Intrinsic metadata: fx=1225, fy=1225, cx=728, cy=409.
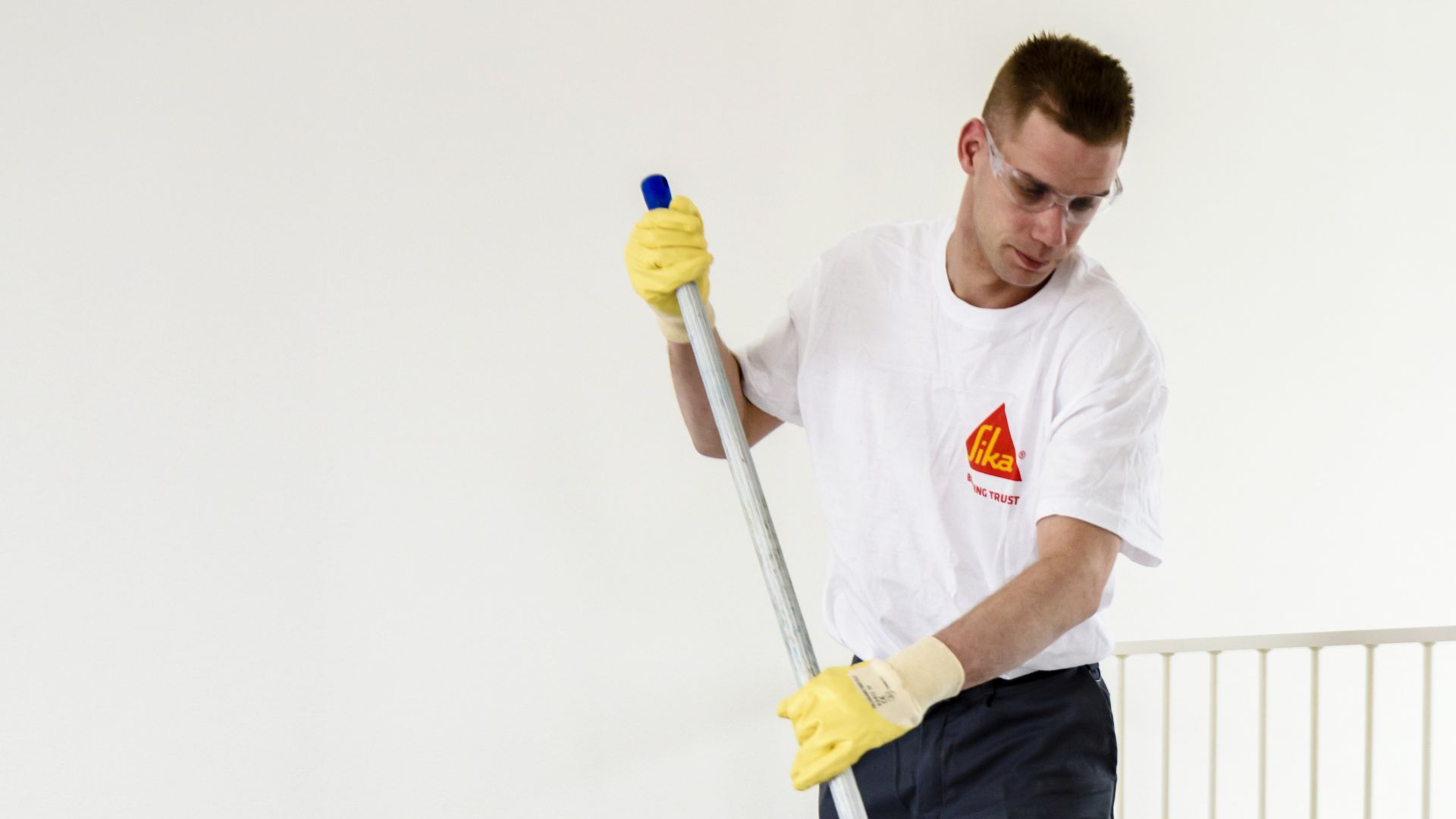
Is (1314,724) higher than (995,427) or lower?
lower

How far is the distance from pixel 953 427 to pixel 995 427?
0.05 m

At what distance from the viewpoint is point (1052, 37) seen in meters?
1.49

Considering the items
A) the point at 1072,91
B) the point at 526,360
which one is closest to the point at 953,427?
the point at 1072,91

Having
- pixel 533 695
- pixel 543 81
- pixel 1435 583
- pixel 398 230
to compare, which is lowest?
pixel 1435 583

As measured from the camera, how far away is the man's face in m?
1.40

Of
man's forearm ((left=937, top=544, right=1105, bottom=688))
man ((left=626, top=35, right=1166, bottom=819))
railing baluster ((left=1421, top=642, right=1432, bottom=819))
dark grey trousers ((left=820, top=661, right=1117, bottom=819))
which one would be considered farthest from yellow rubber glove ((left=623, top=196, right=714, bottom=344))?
railing baluster ((left=1421, top=642, right=1432, bottom=819))

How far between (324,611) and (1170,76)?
2.29 m

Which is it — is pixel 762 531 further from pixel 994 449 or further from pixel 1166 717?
pixel 1166 717

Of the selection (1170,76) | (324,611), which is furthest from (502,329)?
(1170,76)

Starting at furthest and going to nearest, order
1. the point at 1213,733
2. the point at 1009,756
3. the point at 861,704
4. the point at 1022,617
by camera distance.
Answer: the point at 1213,733
the point at 1009,756
the point at 1022,617
the point at 861,704

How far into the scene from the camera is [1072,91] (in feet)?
4.50

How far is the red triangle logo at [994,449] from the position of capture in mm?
1498

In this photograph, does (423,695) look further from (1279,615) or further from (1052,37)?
(1279,615)

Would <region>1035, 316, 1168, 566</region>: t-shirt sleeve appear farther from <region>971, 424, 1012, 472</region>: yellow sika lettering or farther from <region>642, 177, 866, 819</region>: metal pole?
<region>642, 177, 866, 819</region>: metal pole
